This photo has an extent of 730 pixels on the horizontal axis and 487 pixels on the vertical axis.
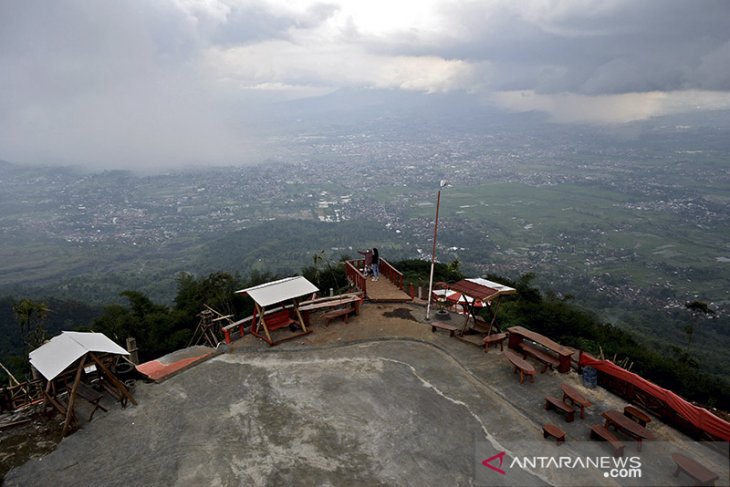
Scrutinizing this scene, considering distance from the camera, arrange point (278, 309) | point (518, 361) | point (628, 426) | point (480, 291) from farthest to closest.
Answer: point (278, 309) < point (480, 291) < point (518, 361) < point (628, 426)

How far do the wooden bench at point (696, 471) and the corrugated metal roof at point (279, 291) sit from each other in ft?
30.6

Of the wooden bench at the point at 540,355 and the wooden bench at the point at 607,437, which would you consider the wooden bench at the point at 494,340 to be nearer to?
the wooden bench at the point at 540,355

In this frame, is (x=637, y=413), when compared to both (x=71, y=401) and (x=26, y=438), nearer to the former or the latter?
(x=71, y=401)

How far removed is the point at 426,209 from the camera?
397 ft

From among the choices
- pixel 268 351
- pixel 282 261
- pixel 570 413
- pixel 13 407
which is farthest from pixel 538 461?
pixel 282 261

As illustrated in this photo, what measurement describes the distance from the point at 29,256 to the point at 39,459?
12155cm

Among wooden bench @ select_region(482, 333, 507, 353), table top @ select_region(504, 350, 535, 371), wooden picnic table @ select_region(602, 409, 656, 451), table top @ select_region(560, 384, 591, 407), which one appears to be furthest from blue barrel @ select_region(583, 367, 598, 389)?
wooden bench @ select_region(482, 333, 507, 353)

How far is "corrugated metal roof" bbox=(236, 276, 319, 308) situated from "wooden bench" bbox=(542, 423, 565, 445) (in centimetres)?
732

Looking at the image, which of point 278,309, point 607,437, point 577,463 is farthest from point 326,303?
point 607,437

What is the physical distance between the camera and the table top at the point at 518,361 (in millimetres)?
9756

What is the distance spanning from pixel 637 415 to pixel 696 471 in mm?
1705

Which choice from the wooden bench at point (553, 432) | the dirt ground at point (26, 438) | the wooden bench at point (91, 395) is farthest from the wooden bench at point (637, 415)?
the dirt ground at point (26, 438)

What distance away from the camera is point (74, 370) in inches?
364

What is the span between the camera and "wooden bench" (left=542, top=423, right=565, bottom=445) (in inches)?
305
